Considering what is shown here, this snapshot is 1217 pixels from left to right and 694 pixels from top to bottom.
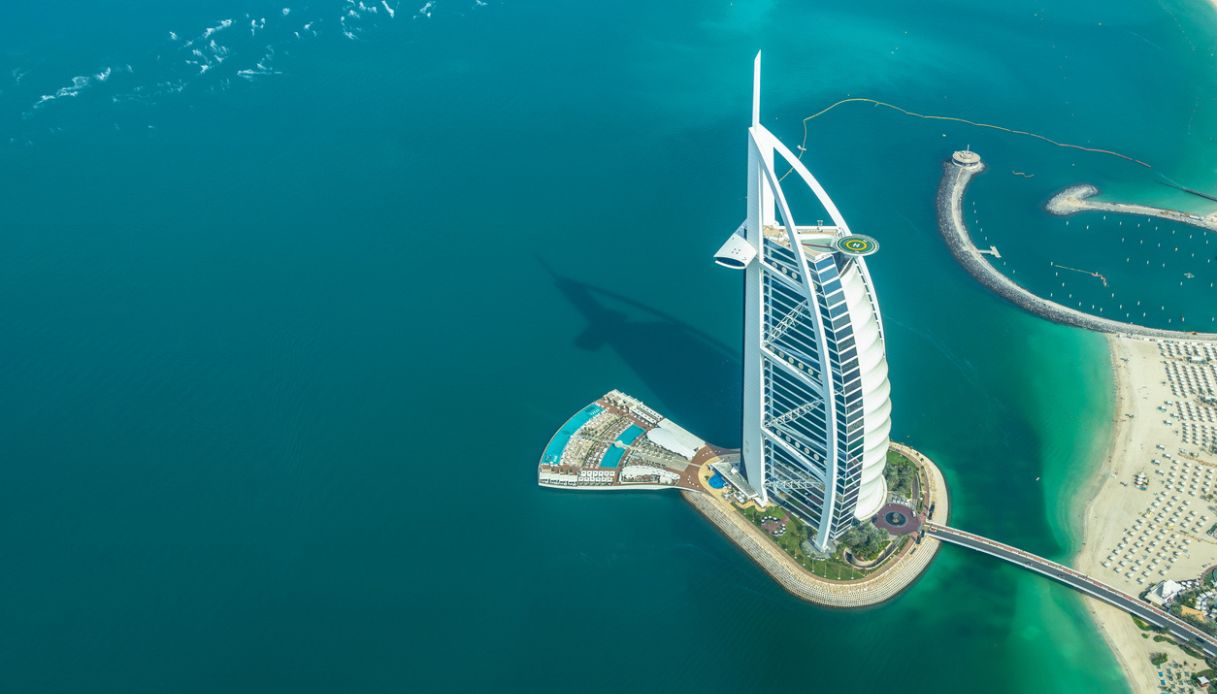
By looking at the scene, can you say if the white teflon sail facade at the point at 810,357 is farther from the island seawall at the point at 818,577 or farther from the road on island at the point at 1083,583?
the road on island at the point at 1083,583

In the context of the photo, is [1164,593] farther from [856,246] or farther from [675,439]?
[675,439]

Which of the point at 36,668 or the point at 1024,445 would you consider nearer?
the point at 36,668

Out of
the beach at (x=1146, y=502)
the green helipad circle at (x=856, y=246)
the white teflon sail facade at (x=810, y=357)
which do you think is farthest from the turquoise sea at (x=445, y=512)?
the green helipad circle at (x=856, y=246)

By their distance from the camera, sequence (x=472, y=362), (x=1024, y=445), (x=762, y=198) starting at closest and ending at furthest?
(x=762, y=198) → (x=1024, y=445) → (x=472, y=362)

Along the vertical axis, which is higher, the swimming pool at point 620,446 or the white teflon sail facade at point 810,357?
the white teflon sail facade at point 810,357

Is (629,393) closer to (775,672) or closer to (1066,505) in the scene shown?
(775,672)

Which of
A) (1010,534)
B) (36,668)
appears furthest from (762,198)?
(36,668)

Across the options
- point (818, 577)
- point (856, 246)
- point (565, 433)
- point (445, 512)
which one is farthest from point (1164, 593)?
point (445, 512)

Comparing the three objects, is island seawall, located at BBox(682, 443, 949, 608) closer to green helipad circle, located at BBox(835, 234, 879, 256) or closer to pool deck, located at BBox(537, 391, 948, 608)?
pool deck, located at BBox(537, 391, 948, 608)
